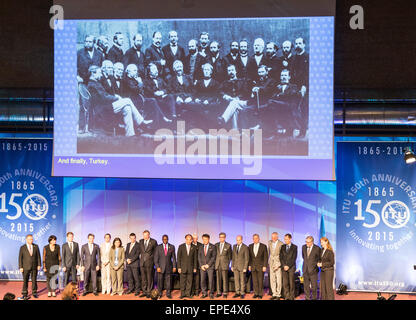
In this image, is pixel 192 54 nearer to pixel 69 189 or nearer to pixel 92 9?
pixel 92 9

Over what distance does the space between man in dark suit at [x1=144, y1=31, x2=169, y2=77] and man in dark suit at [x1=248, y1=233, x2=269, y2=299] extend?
367 centimetres

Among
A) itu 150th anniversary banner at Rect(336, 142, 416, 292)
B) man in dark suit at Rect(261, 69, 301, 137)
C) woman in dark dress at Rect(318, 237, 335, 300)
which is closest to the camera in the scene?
woman in dark dress at Rect(318, 237, 335, 300)

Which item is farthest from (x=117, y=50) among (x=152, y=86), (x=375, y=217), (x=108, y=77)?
(x=375, y=217)

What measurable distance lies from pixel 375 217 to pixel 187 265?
154 inches

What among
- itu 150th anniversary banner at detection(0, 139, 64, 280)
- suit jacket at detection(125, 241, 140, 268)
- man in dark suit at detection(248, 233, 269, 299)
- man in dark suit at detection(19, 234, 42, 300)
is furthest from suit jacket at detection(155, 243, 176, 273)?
itu 150th anniversary banner at detection(0, 139, 64, 280)

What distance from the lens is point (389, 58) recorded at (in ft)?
32.3

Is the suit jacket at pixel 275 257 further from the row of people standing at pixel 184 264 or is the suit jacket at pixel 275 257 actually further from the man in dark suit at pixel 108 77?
the man in dark suit at pixel 108 77

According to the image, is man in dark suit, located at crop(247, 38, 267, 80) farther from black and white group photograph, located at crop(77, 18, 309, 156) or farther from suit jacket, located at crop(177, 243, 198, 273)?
suit jacket, located at crop(177, 243, 198, 273)

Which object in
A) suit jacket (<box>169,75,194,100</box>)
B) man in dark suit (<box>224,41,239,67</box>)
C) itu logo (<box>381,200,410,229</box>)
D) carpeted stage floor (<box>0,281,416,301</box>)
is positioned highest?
man in dark suit (<box>224,41,239,67</box>)

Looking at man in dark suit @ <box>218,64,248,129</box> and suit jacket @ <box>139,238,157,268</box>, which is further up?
man in dark suit @ <box>218,64,248,129</box>

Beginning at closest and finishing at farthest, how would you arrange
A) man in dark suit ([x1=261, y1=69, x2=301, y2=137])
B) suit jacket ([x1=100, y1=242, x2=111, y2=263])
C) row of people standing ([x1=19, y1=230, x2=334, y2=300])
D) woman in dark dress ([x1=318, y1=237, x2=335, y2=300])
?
woman in dark dress ([x1=318, y1=237, x2=335, y2=300]) → man in dark suit ([x1=261, y1=69, x2=301, y2=137]) → row of people standing ([x1=19, y1=230, x2=334, y2=300]) → suit jacket ([x1=100, y1=242, x2=111, y2=263])

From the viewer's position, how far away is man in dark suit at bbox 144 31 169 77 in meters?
9.07

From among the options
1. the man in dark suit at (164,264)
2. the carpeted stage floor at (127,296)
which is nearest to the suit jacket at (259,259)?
the carpeted stage floor at (127,296)
